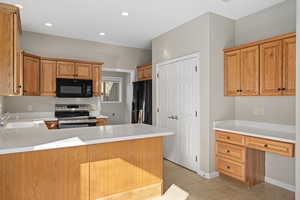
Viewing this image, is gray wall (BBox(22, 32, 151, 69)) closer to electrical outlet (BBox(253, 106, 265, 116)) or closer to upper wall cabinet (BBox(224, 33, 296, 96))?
upper wall cabinet (BBox(224, 33, 296, 96))

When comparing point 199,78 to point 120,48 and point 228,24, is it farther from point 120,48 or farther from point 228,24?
point 120,48

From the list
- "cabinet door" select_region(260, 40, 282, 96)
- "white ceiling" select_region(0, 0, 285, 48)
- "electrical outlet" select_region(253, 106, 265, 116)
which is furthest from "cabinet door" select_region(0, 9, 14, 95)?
"electrical outlet" select_region(253, 106, 265, 116)

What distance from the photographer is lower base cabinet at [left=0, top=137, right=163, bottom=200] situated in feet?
5.67

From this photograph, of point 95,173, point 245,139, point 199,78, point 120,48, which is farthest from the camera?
point 120,48

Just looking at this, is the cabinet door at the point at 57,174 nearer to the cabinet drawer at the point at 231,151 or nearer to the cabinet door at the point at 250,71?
the cabinet drawer at the point at 231,151

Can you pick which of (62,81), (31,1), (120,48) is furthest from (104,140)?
(120,48)

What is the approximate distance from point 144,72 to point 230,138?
2854 mm

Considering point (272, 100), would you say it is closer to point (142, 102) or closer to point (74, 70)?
point (142, 102)

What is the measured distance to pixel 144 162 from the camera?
2.37 metres

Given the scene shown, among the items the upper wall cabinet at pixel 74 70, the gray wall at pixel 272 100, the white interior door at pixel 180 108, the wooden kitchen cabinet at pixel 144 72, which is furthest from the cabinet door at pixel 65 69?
the gray wall at pixel 272 100

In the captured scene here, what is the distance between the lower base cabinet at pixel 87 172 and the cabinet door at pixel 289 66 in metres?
1.79

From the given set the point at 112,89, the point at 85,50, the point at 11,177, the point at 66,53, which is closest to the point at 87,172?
the point at 11,177

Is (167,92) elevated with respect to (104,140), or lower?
elevated

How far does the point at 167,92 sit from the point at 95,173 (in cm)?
245
